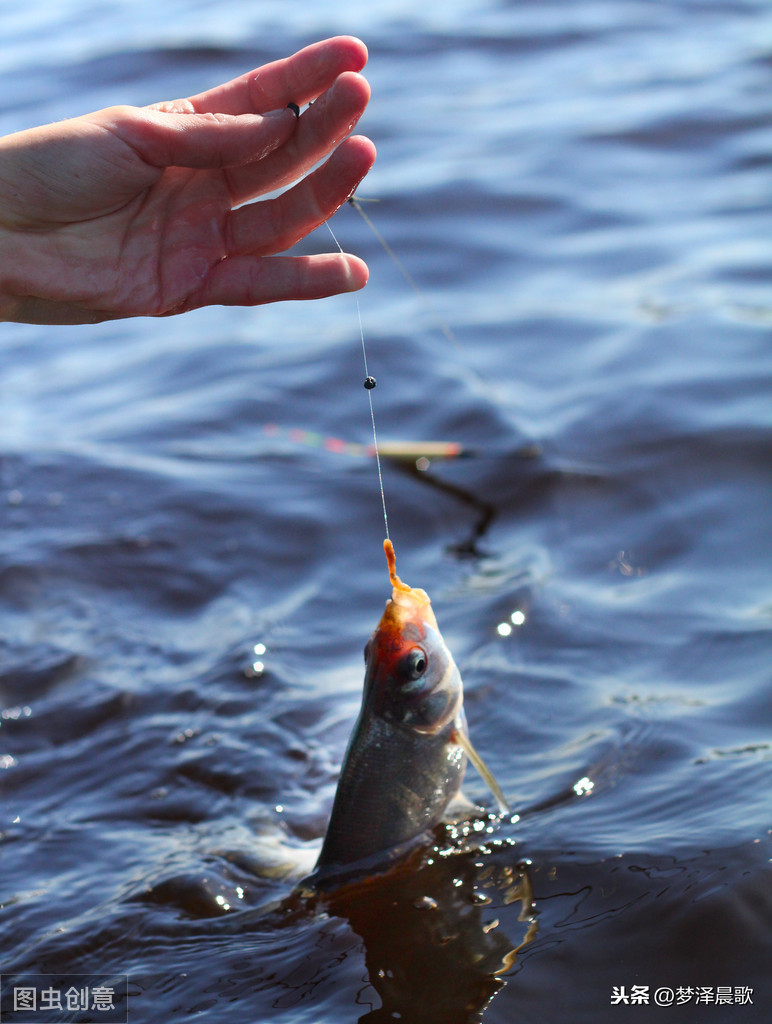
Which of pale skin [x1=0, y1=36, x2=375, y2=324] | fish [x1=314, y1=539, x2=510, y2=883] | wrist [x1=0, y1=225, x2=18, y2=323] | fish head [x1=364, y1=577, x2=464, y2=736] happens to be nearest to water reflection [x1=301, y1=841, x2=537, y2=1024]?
fish [x1=314, y1=539, x2=510, y2=883]

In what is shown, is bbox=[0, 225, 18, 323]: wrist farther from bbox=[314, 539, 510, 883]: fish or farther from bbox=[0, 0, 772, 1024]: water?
bbox=[0, 0, 772, 1024]: water

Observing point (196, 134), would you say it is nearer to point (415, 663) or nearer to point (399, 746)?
Answer: point (415, 663)

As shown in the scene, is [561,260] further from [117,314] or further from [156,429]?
[117,314]

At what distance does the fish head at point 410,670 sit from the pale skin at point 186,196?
1048 millimetres

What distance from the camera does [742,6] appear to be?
52.0 feet

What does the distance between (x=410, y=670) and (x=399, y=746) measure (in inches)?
10.9

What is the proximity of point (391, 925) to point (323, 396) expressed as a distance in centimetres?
486

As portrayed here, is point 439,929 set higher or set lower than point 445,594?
higher

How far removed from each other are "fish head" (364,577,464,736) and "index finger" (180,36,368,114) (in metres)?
1.55

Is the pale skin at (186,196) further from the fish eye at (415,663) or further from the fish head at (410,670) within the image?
the fish eye at (415,663)

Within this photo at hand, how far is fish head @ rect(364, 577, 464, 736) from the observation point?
3.35 m

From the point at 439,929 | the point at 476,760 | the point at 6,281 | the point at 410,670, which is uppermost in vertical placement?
the point at 6,281

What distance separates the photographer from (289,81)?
3.46 metres

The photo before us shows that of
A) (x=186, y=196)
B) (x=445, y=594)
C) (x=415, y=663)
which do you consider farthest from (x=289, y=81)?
(x=445, y=594)
